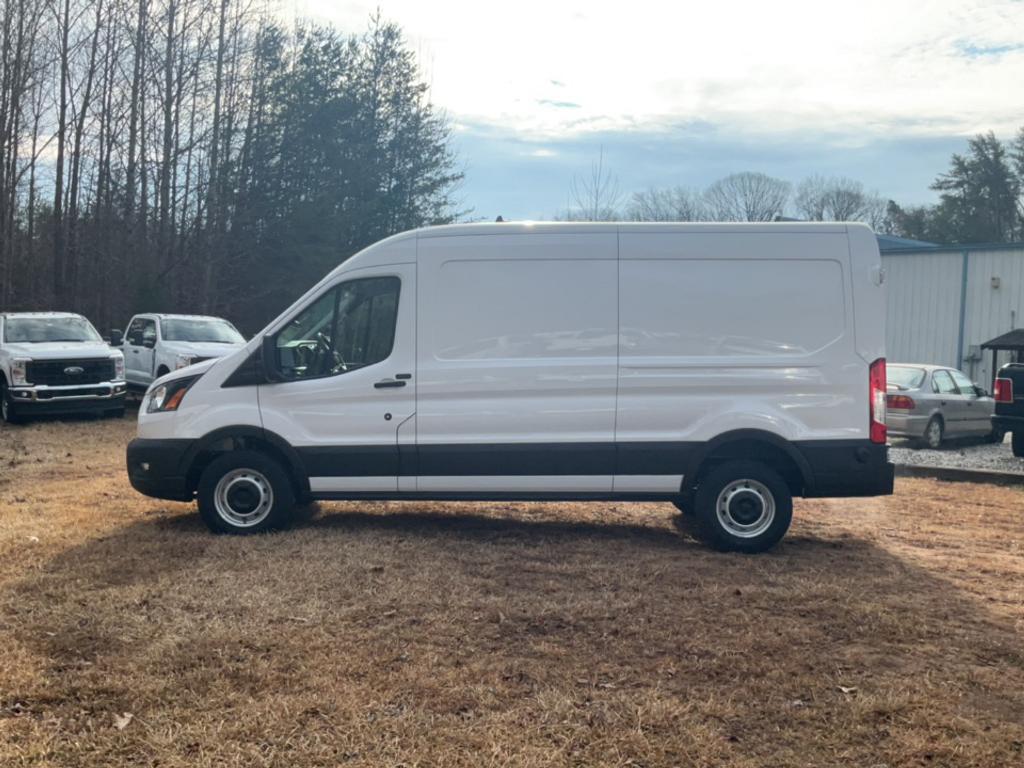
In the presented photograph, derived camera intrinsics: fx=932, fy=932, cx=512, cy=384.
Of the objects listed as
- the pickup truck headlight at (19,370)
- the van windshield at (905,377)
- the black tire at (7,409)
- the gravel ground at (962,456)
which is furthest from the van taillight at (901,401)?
the black tire at (7,409)

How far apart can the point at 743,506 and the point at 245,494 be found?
3.87 meters

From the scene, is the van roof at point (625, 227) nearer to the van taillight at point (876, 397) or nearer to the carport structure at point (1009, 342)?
the van taillight at point (876, 397)

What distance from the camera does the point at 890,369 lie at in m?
15.9

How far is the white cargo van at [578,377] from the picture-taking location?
6.98 meters

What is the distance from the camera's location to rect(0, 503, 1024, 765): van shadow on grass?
3857 millimetres

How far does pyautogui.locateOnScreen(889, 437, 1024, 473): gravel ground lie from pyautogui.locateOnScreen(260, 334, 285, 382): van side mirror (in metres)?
8.40

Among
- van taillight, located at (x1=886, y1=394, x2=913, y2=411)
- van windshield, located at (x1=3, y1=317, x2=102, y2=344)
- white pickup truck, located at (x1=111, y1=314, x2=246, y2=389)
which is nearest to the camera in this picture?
van taillight, located at (x1=886, y1=394, x2=913, y2=411)

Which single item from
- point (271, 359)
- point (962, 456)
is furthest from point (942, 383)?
point (271, 359)

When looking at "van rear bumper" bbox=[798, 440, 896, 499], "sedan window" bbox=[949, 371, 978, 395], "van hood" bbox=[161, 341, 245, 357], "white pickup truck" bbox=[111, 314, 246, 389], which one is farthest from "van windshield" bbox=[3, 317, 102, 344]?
"sedan window" bbox=[949, 371, 978, 395]

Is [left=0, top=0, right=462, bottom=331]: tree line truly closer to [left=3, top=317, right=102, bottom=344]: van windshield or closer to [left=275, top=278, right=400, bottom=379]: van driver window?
[left=3, top=317, right=102, bottom=344]: van windshield

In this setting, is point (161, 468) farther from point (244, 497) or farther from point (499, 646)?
point (499, 646)

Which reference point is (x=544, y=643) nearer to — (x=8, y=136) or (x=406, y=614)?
(x=406, y=614)

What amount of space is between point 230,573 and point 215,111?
27.0 m

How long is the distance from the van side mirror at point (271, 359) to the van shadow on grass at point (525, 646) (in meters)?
1.24
